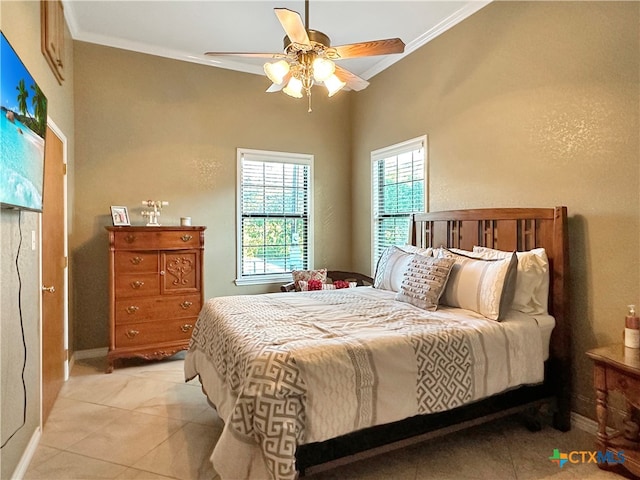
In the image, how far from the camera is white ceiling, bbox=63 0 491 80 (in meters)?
3.22

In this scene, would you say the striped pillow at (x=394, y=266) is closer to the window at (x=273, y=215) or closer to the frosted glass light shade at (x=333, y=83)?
the frosted glass light shade at (x=333, y=83)

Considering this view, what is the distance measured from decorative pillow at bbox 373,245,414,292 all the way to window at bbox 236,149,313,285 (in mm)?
1625

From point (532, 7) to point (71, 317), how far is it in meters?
4.76

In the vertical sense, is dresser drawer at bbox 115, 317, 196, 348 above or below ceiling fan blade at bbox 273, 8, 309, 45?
below

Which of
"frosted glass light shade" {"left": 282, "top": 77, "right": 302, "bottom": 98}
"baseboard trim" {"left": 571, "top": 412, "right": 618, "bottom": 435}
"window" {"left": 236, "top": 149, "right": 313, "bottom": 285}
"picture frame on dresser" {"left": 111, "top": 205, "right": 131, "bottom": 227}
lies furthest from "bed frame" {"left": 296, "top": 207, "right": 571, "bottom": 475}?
"picture frame on dresser" {"left": 111, "top": 205, "right": 131, "bottom": 227}

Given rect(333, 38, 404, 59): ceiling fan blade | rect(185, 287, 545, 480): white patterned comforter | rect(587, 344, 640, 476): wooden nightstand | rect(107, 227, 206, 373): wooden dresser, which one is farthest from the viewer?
rect(107, 227, 206, 373): wooden dresser

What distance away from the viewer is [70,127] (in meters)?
3.58

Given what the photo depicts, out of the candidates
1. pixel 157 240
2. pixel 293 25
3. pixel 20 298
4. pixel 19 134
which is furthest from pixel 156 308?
pixel 293 25

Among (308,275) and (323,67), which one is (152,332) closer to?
(308,275)

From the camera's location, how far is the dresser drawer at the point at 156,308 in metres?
3.50

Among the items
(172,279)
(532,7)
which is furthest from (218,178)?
(532,7)

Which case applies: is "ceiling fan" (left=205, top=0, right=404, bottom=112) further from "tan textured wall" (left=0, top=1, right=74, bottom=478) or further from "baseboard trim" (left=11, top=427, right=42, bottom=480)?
"baseboard trim" (left=11, top=427, right=42, bottom=480)

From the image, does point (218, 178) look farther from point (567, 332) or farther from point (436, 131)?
point (567, 332)

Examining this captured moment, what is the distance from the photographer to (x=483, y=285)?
2.44 metres
